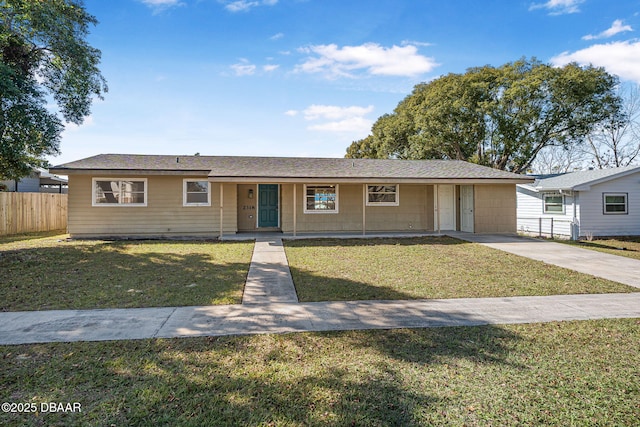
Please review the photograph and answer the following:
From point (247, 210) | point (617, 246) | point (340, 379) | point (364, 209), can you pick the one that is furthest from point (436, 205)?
point (340, 379)

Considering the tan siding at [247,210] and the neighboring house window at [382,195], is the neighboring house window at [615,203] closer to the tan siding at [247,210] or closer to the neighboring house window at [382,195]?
the neighboring house window at [382,195]

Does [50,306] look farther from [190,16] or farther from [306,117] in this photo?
[306,117]

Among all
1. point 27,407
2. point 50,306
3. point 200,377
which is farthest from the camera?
point 50,306

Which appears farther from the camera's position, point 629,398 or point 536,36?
point 536,36

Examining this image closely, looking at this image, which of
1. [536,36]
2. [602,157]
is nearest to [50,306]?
[536,36]

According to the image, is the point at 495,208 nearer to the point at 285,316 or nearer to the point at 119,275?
the point at 285,316

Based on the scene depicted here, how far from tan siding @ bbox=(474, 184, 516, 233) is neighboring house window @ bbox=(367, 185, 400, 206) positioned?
3380 millimetres

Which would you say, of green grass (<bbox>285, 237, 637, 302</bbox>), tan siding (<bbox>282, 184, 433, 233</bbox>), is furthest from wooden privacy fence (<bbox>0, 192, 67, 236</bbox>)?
green grass (<bbox>285, 237, 637, 302</bbox>)

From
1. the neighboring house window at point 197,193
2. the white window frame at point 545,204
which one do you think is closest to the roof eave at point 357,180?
the neighboring house window at point 197,193

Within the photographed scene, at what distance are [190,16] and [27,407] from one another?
10.7 meters

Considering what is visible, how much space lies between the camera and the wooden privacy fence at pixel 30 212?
1437 centimetres

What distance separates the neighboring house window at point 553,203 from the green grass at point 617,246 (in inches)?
85.0

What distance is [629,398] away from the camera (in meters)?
2.61

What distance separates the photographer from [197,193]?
42.5 ft
